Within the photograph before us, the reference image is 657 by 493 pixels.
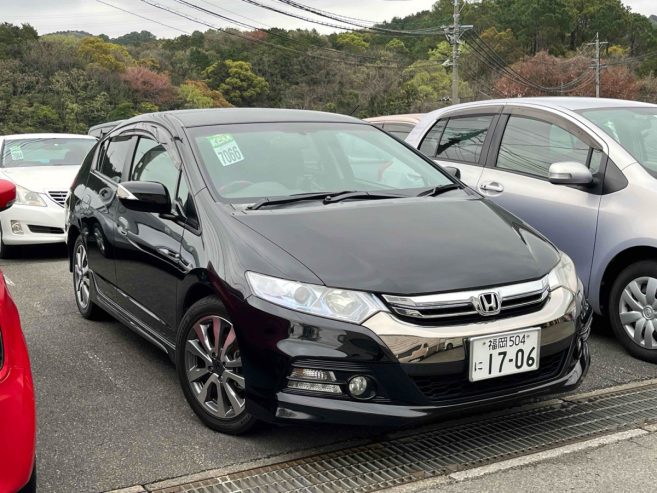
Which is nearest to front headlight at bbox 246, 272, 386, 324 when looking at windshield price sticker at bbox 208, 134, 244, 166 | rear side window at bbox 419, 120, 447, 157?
windshield price sticker at bbox 208, 134, 244, 166

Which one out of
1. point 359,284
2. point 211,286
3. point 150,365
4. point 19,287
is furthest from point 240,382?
point 19,287

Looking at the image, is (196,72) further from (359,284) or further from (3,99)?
(359,284)

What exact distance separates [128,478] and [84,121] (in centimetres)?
4964

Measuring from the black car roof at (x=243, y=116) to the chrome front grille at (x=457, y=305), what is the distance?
1.80 meters

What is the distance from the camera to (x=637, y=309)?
441 cm

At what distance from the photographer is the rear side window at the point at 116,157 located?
190 inches

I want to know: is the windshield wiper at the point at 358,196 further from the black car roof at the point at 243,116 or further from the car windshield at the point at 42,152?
the car windshield at the point at 42,152

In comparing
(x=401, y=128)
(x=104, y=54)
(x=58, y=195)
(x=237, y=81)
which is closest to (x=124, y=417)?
(x=58, y=195)

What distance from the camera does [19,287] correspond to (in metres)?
6.82

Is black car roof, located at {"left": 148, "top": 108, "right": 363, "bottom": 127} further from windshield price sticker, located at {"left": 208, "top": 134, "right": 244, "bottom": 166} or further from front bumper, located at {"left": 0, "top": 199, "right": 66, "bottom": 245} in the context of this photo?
front bumper, located at {"left": 0, "top": 199, "right": 66, "bottom": 245}

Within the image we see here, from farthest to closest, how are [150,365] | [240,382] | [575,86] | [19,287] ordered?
[575,86], [19,287], [150,365], [240,382]

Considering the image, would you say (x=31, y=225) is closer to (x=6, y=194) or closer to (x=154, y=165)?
(x=154, y=165)

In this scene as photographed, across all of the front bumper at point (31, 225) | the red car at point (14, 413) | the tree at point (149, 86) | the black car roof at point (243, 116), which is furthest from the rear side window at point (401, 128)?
the tree at point (149, 86)

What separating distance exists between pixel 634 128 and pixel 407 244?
2605mm
